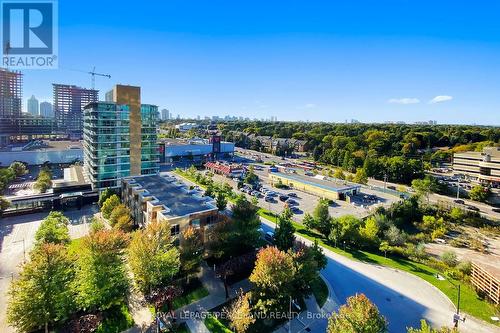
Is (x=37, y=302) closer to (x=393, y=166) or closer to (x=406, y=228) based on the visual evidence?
(x=406, y=228)

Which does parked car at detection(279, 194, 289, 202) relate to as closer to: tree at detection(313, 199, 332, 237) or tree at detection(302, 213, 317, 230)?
tree at detection(302, 213, 317, 230)

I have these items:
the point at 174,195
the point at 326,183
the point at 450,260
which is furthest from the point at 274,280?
the point at 326,183

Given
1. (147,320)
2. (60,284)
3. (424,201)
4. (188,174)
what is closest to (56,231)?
(60,284)

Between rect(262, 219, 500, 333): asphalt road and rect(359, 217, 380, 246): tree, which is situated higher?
rect(359, 217, 380, 246): tree

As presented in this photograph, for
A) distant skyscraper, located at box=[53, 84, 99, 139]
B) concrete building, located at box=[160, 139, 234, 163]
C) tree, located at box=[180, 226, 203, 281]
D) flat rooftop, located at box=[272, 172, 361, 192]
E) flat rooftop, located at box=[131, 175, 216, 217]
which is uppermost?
distant skyscraper, located at box=[53, 84, 99, 139]

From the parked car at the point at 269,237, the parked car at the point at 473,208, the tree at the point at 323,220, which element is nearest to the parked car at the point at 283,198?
the tree at the point at 323,220

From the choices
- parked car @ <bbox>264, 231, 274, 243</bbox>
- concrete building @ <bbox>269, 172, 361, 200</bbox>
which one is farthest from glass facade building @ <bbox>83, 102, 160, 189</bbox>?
concrete building @ <bbox>269, 172, 361, 200</bbox>

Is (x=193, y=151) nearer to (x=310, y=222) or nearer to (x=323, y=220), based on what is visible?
(x=310, y=222)
